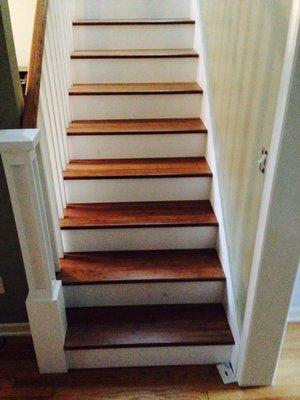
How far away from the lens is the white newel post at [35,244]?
1.28 meters

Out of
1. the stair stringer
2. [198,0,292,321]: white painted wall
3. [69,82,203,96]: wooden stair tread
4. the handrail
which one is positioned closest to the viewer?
[198,0,292,321]: white painted wall

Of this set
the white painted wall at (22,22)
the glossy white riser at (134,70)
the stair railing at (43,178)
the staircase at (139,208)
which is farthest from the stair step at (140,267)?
the white painted wall at (22,22)

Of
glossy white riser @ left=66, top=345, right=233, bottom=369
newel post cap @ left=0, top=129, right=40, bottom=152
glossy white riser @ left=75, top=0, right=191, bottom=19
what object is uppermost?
glossy white riser @ left=75, top=0, right=191, bottom=19

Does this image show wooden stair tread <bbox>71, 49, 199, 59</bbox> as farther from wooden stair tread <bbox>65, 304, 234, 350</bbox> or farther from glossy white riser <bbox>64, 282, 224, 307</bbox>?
wooden stair tread <bbox>65, 304, 234, 350</bbox>

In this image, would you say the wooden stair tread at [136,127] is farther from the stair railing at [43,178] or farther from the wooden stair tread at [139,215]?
the wooden stair tread at [139,215]

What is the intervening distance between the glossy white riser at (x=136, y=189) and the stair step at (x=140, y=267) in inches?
12.6

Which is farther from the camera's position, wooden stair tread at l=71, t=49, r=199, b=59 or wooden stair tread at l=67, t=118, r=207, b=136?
wooden stair tread at l=71, t=49, r=199, b=59

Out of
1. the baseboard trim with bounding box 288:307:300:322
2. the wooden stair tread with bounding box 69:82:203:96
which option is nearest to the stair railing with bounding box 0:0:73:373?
the wooden stair tread with bounding box 69:82:203:96

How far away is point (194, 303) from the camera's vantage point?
1899mm

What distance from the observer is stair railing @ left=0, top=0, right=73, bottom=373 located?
51.6 inches

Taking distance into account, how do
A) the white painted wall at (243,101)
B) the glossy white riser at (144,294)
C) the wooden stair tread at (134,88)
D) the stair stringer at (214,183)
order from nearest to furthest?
the white painted wall at (243,101) < the stair stringer at (214,183) < the glossy white riser at (144,294) < the wooden stair tread at (134,88)

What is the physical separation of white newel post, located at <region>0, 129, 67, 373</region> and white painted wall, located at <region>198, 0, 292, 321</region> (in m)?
0.83

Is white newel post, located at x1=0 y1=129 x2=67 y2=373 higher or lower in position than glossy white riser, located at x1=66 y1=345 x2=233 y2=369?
higher

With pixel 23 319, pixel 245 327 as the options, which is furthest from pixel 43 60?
pixel 245 327
